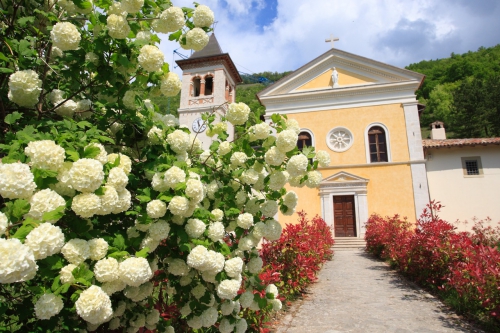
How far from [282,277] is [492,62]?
61.7 metres

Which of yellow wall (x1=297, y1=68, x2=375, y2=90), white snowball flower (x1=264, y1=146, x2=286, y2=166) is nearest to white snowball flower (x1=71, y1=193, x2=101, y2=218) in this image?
white snowball flower (x1=264, y1=146, x2=286, y2=166)

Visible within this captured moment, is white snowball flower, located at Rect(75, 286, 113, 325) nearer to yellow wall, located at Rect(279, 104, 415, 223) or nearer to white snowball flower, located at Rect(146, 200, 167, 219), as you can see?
white snowball flower, located at Rect(146, 200, 167, 219)

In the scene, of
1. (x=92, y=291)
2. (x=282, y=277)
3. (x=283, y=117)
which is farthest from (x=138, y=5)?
(x=282, y=277)

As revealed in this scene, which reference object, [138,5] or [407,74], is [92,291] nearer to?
[138,5]

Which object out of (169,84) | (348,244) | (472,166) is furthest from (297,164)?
(472,166)

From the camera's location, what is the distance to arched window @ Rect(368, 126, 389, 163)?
1597 centimetres

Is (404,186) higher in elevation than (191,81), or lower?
lower

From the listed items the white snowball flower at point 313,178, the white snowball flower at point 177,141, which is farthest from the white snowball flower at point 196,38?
→ the white snowball flower at point 313,178

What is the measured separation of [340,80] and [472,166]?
8148 mm

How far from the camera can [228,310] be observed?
239 cm

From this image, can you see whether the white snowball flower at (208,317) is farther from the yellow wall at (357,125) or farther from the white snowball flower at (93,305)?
the yellow wall at (357,125)

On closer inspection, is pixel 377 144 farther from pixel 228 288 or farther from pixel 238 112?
pixel 228 288

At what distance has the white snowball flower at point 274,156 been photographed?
233cm

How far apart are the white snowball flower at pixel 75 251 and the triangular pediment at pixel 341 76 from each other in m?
16.9
